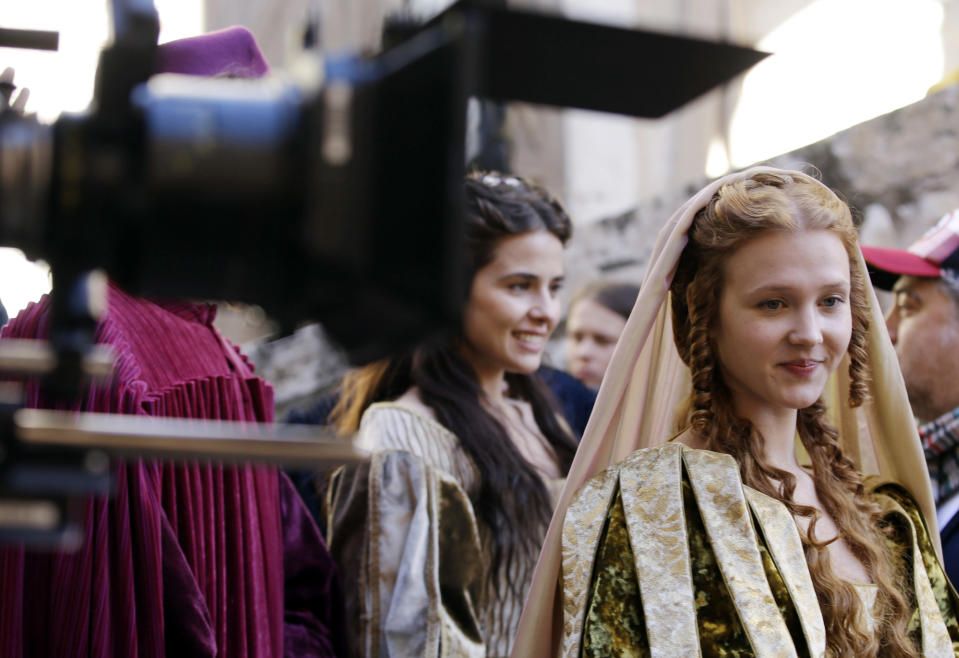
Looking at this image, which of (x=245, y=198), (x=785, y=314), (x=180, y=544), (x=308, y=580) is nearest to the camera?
(x=245, y=198)

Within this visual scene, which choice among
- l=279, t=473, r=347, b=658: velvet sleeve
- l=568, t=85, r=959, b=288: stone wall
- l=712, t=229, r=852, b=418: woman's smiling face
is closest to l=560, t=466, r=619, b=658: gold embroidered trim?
l=712, t=229, r=852, b=418: woman's smiling face

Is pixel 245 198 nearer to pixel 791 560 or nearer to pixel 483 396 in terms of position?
pixel 791 560

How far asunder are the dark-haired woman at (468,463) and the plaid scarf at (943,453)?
97cm

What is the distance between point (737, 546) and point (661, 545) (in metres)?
0.12

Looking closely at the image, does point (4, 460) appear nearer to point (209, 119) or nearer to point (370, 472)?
point (209, 119)

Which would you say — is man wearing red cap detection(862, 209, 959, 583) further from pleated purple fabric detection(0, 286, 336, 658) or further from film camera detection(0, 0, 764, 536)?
film camera detection(0, 0, 764, 536)

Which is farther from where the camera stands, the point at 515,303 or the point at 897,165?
the point at 897,165

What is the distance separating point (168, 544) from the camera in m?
2.09

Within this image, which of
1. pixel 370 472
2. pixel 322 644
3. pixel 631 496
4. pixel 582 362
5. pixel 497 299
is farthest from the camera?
pixel 582 362

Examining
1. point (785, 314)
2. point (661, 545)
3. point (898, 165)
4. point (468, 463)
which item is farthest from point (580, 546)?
point (898, 165)

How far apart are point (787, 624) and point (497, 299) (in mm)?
1457

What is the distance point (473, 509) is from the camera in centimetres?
293

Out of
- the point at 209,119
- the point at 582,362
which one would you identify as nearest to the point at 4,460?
the point at 209,119

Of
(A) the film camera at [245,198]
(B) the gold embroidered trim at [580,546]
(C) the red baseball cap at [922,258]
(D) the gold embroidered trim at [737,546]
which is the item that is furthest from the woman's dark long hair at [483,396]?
(A) the film camera at [245,198]
